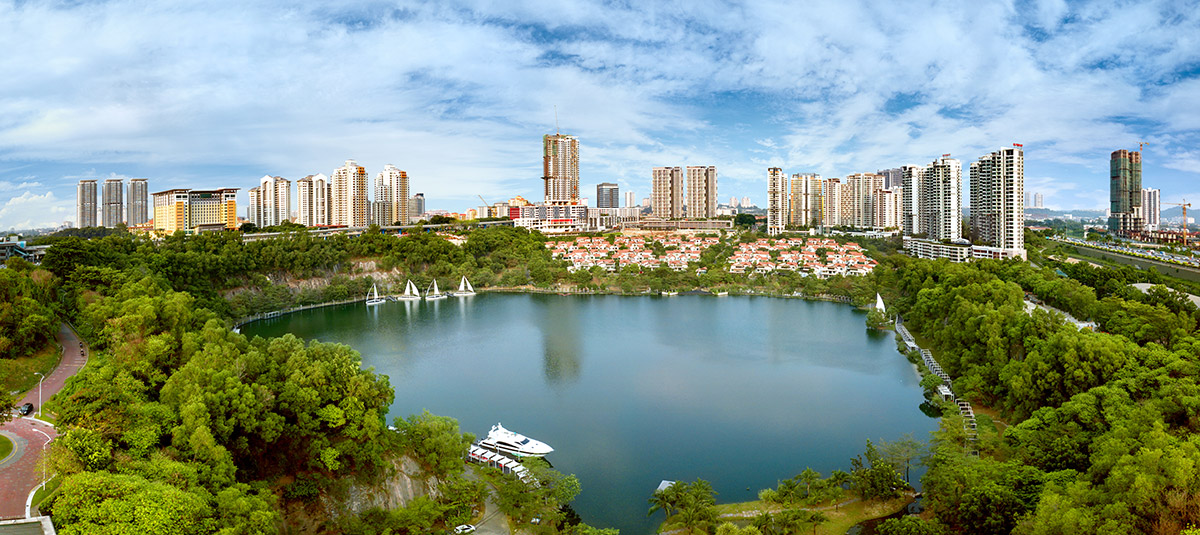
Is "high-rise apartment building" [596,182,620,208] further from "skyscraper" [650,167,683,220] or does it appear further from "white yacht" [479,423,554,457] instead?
"white yacht" [479,423,554,457]

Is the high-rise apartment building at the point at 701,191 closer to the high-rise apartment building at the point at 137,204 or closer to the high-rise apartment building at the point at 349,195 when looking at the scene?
the high-rise apartment building at the point at 349,195

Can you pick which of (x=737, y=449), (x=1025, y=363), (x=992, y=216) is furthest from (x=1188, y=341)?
(x=992, y=216)

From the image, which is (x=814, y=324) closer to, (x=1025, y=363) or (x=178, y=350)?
(x=1025, y=363)

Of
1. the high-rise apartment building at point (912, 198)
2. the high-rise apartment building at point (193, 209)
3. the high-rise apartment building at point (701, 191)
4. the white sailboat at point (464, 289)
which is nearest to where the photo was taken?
the white sailboat at point (464, 289)

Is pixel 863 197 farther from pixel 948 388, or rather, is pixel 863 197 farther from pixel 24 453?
pixel 24 453

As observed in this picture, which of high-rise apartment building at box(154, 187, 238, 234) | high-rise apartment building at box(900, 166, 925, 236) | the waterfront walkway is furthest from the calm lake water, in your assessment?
high-rise apartment building at box(154, 187, 238, 234)

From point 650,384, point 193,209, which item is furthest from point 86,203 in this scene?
point 650,384

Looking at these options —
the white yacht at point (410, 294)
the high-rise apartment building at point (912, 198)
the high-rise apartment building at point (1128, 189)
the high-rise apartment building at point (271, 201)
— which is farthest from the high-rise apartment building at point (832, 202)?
the high-rise apartment building at point (271, 201)

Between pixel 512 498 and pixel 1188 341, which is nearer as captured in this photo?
pixel 512 498
